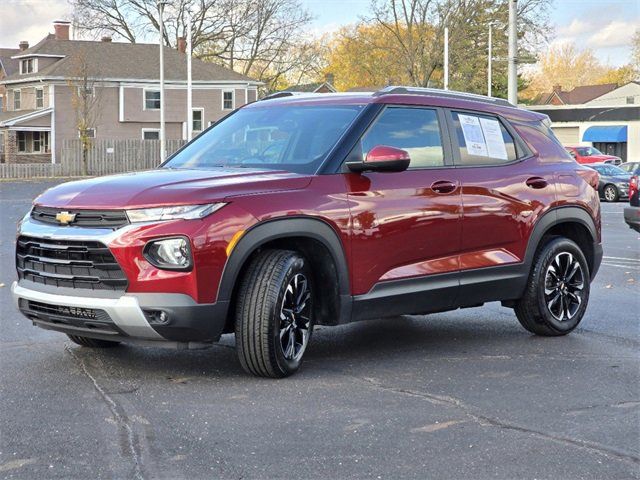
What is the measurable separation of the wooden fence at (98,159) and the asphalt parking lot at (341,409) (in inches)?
1910

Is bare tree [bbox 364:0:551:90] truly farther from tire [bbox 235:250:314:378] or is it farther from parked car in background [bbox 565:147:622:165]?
tire [bbox 235:250:314:378]

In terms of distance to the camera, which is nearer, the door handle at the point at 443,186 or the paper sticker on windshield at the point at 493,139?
the door handle at the point at 443,186

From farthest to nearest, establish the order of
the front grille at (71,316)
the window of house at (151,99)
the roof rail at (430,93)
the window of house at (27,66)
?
1. the window of house at (27,66)
2. the window of house at (151,99)
3. the roof rail at (430,93)
4. the front grille at (71,316)

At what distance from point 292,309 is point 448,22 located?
5582 centimetres

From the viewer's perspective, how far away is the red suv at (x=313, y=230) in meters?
5.91

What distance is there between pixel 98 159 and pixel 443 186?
170 feet

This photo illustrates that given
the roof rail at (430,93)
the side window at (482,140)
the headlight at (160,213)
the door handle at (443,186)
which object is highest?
the roof rail at (430,93)

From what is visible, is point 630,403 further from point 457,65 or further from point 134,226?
point 457,65

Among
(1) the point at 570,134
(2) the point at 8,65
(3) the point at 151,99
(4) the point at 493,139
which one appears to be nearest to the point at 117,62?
(3) the point at 151,99

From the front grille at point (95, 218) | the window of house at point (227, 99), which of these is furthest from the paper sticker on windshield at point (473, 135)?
the window of house at point (227, 99)

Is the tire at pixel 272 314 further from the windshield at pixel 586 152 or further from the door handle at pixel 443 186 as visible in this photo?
the windshield at pixel 586 152

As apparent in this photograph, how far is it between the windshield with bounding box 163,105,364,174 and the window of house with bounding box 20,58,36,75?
59.6 meters

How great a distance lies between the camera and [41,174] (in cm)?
5522

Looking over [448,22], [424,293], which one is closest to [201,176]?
[424,293]
